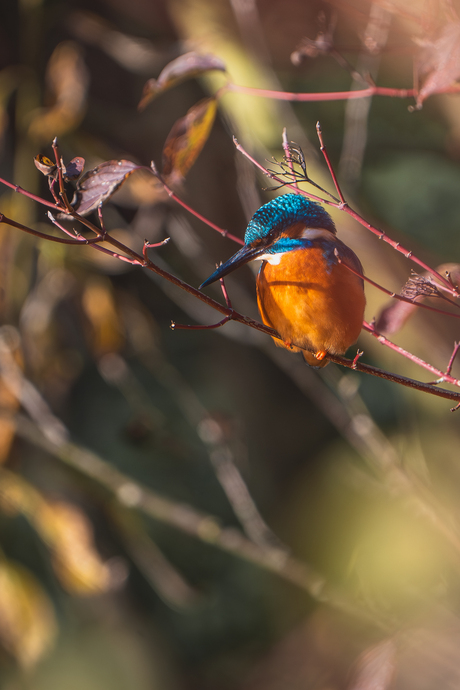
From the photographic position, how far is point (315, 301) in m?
0.65

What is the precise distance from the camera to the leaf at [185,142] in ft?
2.46

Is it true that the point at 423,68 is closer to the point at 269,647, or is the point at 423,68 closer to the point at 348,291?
the point at 348,291

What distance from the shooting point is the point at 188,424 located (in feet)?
8.36

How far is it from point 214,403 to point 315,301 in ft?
6.27

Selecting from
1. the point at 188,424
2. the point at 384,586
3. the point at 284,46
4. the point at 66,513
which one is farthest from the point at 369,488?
the point at 284,46

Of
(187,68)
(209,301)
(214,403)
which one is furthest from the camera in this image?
(214,403)

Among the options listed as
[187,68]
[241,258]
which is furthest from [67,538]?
[187,68]

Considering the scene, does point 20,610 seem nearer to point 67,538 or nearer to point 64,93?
point 67,538

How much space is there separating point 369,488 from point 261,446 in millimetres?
579

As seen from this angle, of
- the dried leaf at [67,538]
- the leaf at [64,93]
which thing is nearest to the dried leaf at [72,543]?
the dried leaf at [67,538]

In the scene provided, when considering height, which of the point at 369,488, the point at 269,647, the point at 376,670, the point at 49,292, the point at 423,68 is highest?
the point at 369,488

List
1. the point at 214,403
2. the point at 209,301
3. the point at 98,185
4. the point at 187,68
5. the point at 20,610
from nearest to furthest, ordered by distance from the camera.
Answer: the point at 209,301 → the point at 98,185 → the point at 187,68 → the point at 20,610 → the point at 214,403

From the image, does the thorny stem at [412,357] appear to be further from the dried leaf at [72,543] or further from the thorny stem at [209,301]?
the dried leaf at [72,543]

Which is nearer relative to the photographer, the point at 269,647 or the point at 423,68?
the point at 423,68
